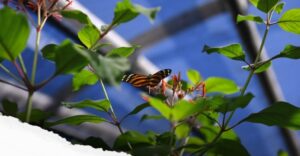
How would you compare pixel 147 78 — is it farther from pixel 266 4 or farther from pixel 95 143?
pixel 266 4

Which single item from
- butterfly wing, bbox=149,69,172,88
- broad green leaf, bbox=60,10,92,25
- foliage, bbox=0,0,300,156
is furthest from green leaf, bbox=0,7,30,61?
butterfly wing, bbox=149,69,172,88

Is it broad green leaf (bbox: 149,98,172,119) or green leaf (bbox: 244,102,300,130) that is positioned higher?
broad green leaf (bbox: 149,98,172,119)

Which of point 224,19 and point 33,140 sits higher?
point 224,19

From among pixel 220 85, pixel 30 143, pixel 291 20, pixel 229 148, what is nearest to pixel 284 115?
pixel 229 148

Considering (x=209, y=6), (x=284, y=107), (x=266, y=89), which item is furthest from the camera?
(x=266, y=89)

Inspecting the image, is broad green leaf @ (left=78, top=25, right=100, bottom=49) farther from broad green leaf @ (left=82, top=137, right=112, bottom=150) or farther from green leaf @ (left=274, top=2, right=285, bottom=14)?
green leaf @ (left=274, top=2, right=285, bottom=14)

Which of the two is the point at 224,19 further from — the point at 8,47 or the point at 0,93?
the point at 8,47

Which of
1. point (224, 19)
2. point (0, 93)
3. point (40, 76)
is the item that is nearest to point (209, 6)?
point (224, 19)
